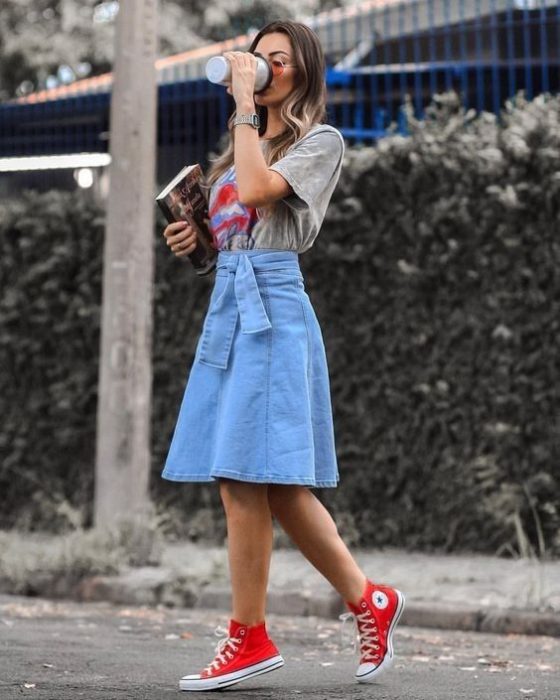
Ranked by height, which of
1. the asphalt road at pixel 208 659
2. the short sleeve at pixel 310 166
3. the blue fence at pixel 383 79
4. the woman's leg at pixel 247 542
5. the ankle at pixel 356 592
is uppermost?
the blue fence at pixel 383 79

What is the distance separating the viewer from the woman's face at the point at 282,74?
4113 mm

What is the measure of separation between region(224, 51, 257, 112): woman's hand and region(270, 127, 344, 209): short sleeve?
19cm

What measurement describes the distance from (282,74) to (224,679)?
5.75 feet

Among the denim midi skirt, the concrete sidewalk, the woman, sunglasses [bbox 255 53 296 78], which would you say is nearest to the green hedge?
the concrete sidewalk

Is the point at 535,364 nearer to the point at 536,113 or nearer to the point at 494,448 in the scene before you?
the point at 494,448

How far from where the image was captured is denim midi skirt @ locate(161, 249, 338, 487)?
13.0ft

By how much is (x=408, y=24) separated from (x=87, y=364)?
351cm

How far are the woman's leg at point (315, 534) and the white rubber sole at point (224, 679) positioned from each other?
327mm

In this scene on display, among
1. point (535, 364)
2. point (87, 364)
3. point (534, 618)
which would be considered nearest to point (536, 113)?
point (535, 364)

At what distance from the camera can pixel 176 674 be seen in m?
4.35

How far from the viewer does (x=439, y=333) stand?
755 cm

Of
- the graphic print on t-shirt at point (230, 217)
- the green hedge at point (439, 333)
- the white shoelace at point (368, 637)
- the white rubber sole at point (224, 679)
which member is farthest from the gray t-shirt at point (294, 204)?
the green hedge at point (439, 333)

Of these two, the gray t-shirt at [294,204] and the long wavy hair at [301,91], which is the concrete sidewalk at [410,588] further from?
the long wavy hair at [301,91]

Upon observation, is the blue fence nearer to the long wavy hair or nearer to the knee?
the long wavy hair
